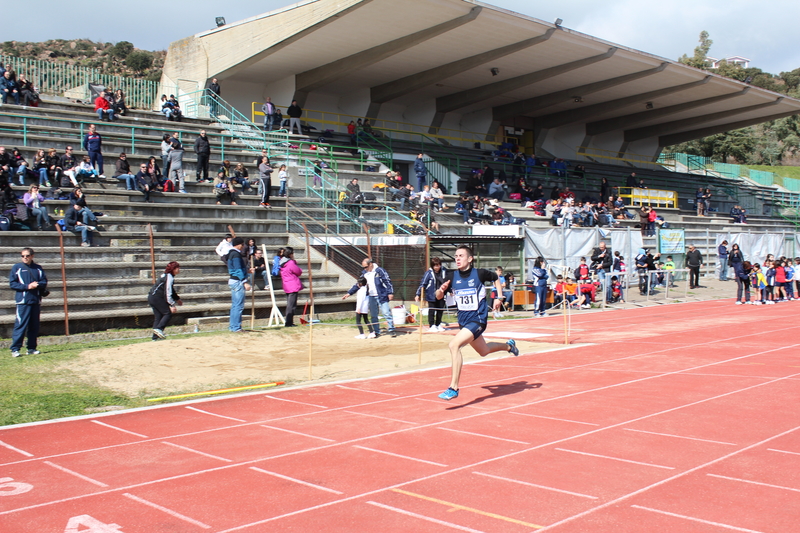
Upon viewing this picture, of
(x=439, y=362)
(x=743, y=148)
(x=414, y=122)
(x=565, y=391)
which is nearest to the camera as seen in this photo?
(x=565, y=391)

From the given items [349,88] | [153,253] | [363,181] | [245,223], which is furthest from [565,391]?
[349,88]

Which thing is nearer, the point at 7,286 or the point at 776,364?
the point at 776,364

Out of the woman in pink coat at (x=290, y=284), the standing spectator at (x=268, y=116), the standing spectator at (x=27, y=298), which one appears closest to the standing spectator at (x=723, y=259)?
the standing spectator at (x=268, y=116)

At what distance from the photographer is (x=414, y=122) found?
4191cm

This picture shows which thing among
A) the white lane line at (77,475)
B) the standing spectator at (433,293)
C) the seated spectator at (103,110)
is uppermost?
the seated spectator at (103,110)

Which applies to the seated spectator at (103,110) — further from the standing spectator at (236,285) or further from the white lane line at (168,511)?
the white lane line at (168,511)

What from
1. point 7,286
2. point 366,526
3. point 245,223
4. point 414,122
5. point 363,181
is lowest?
point 366,526

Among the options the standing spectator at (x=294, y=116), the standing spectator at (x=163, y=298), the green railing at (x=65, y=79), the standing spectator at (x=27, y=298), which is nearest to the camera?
the standing spectator at (x=27, y=298)

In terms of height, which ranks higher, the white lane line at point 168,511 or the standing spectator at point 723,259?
the standing spectator at point 723,259

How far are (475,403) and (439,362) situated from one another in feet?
12.2

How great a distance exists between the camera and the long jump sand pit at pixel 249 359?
1124cm

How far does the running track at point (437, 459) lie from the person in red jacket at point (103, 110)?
18.9 meters

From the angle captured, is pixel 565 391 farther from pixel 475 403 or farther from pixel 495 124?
pixel 495 124

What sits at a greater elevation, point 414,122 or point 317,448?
point 414,122
